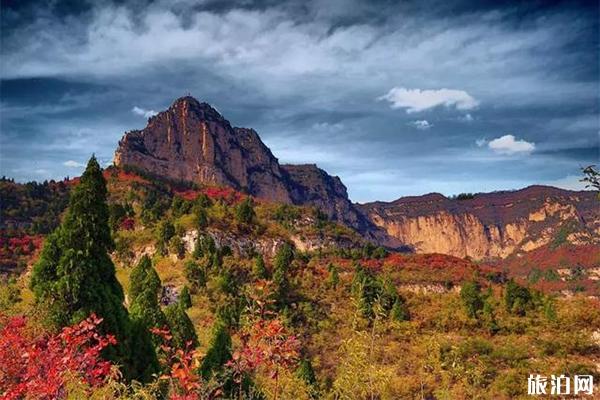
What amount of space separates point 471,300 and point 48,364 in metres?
36.7

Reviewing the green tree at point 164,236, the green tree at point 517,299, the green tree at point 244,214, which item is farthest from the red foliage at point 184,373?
the green tree at point 244,214

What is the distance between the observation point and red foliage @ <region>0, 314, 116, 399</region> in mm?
5309

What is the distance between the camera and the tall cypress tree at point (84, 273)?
13805mm

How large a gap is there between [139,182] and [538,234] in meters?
157

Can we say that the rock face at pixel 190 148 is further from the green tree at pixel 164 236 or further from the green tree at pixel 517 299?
the green tree at pixel 517 299

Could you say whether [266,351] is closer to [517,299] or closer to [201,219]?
[517,299]

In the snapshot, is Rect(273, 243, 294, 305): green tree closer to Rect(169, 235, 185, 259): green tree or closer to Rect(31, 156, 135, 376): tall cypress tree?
Rect(169, 235, 185, 259): green tree

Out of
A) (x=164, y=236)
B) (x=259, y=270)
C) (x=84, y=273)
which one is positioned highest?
(x=164, y=236)

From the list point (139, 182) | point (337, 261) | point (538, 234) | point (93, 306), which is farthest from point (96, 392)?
point (538, 234)

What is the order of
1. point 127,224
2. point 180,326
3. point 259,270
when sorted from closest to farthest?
point 180,326, point 259,270, point 127,224

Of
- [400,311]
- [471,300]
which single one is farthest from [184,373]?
[471,300]

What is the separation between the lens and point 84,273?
14.3m

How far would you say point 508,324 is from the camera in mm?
36656

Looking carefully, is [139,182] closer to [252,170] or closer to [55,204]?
[55,204]
